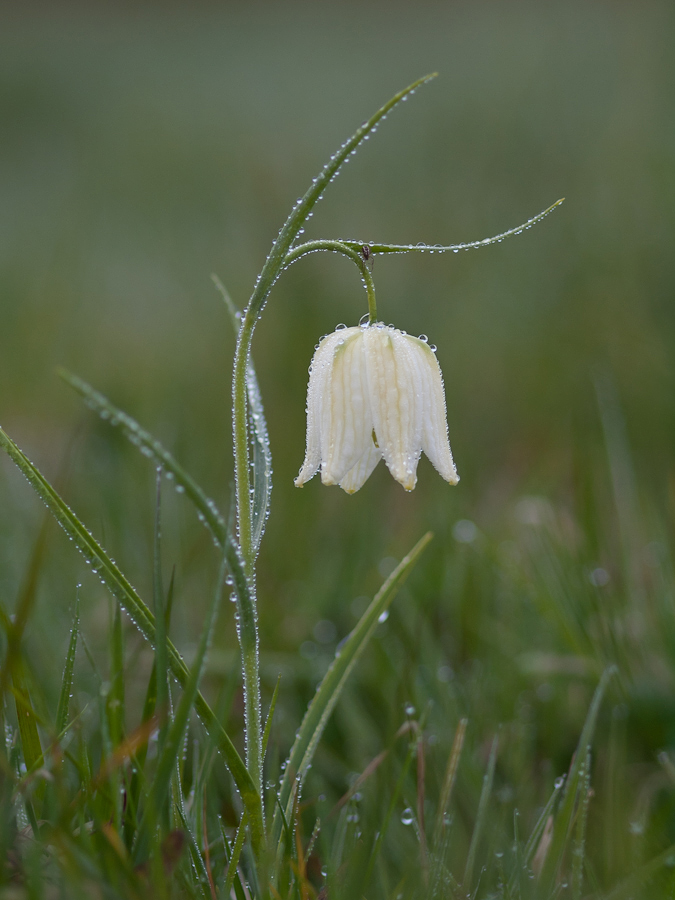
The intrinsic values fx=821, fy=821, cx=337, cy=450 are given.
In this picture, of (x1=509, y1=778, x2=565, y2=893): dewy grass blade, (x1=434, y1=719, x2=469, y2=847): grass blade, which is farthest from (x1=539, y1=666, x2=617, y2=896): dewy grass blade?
(x1=434, y1=719, x2=469, y2=847): grass blade

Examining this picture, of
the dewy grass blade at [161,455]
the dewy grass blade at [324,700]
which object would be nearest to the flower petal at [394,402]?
the dewy grass blade at [324,700]

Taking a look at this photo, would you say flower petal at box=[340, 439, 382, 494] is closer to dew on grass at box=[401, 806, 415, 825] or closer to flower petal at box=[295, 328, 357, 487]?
Result: flower petal at box=[295, 328, 357, 487]

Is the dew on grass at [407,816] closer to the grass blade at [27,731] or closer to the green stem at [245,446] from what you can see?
the green stem at [245,446]

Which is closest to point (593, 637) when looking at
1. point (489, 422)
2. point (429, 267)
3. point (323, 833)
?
point (323, 833)

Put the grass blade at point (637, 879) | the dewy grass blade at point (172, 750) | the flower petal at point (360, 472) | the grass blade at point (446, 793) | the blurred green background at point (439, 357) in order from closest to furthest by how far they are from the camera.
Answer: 1. the dewy grass blade at point (172, 750)
2. the grass blade at point (637, 879)
3. the grass blade at point (446, 793)
4. the flower petal at point (360, 472)
5. the blurred green background at point (439, 357)

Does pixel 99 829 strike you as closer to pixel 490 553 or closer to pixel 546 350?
pixel 490 553

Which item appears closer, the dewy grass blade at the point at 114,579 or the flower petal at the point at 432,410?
the dewy grass blade at the point at 114,579

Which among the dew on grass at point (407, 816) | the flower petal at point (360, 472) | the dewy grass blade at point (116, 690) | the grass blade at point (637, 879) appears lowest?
the dew on grass at point (407, 816)

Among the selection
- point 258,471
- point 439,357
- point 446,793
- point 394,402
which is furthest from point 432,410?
point 439,357
